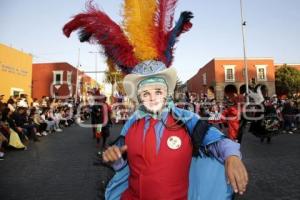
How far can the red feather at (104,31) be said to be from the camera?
110 inches

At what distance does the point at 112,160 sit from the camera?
2.20 meters

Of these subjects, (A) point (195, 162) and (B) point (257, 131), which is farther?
(B) point (257, 131)

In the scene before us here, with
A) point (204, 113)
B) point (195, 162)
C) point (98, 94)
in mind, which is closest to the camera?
point (195, 162)

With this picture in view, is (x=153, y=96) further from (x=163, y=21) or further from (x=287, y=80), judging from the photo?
(x=287, y=80)

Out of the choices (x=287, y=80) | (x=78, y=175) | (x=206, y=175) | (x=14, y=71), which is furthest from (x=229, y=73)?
(x=206, y=175)

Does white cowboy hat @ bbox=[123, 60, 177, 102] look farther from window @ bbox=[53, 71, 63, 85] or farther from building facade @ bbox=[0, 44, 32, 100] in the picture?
window @ bbox=[53, 71, 63, 85]

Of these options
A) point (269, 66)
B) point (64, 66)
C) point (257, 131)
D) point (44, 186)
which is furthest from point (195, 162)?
Result: point (269, 66)

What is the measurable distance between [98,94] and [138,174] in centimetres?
866

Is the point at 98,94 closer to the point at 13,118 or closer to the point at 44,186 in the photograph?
the point at 13,118

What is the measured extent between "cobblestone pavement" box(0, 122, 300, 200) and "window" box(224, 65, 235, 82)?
39.2 meters

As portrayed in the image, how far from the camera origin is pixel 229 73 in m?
48.6

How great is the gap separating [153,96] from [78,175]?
4.62 meters

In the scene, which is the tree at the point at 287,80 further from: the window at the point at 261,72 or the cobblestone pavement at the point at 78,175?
the cobblestone pavement at the point at 78,175

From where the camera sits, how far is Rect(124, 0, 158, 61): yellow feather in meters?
2.70
